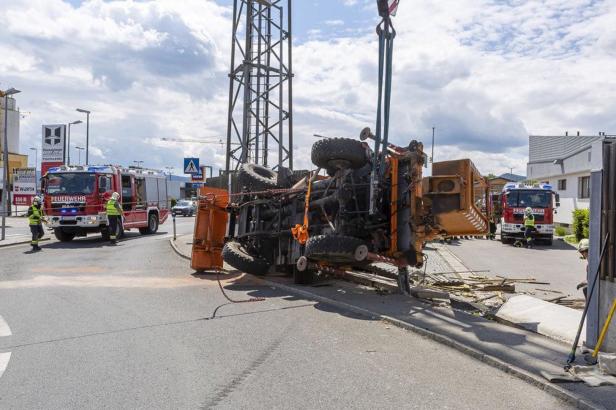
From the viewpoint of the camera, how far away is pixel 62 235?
792 inches

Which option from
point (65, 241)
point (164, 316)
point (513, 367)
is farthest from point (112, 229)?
point (513, 367)

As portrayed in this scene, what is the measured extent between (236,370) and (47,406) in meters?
1.62

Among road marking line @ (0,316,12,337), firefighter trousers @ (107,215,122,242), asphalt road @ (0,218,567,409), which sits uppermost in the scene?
firefighter trousers @ (107,215,122,242)

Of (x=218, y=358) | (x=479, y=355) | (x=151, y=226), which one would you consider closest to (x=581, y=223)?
(x=151, y=226)

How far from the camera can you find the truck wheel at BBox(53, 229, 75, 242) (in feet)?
65.4

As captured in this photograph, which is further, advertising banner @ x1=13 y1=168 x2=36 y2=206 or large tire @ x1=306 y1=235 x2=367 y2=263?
advertising banner @ x1=13 y1=168 x2=36 y2=206

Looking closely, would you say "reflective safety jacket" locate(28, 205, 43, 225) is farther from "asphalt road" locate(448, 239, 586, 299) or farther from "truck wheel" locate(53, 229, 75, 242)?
"asphalt road" locate(448, 239, 586, 299)

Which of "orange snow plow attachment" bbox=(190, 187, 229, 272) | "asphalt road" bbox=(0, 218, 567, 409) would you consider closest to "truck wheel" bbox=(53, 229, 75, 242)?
"orange snow plow attachment" bbox=(190, 187, 229, 272)

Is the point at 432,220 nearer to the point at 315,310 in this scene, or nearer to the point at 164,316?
the point at 315,310

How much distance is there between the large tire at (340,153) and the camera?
877cm

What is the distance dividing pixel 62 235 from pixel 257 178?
38.3 ft

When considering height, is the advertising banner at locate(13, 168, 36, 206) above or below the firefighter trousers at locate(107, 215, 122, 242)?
above

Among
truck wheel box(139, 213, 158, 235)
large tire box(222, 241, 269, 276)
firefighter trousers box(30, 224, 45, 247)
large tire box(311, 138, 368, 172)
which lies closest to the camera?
large tire box(311, 138, 368, 172)

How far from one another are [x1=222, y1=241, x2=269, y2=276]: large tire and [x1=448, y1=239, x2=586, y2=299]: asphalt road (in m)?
4.97
